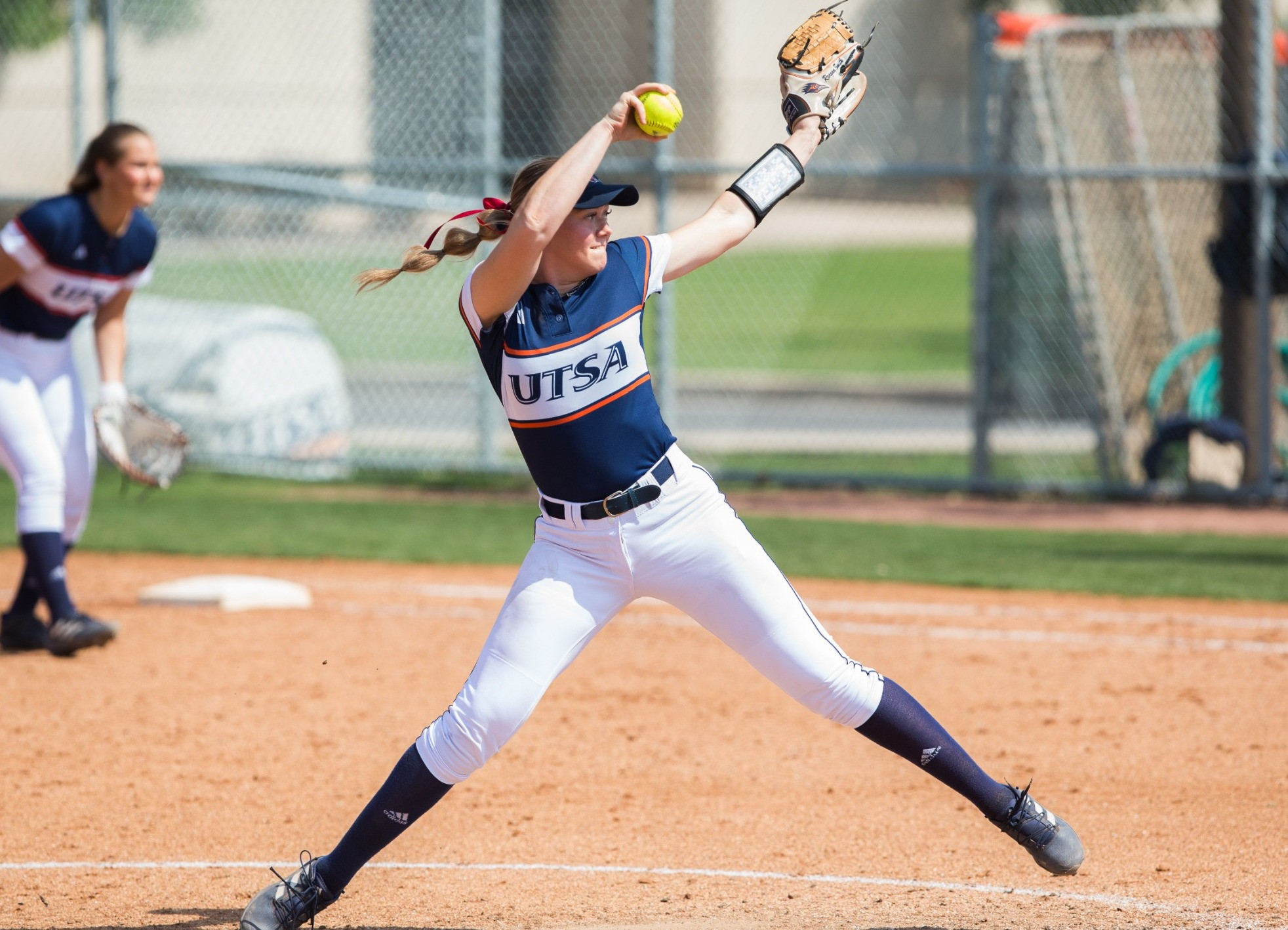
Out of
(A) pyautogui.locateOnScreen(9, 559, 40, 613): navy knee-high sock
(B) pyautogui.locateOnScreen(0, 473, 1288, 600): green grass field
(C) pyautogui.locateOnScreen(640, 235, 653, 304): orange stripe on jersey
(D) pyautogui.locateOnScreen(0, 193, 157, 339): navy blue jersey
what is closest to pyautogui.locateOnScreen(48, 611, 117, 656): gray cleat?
(A) pyautogui.locateOnScreen(9, 559, 40, 613): navy knee-high sock

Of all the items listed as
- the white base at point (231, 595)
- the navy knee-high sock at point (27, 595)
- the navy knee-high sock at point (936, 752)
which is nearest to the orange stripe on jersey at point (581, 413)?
the navy knee-high sock at point (936, 752)

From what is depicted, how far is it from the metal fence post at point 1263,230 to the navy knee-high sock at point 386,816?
26.0 ft

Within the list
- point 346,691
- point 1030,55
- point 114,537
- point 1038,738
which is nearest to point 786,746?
point 1038,738

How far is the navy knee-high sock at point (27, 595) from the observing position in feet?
20.6

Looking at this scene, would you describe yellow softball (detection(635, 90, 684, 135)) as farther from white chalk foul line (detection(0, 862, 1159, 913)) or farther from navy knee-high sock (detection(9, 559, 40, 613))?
navy knee-high sock (detection(9, 559, 40, 613))

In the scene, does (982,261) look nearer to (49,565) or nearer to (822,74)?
(49,565)

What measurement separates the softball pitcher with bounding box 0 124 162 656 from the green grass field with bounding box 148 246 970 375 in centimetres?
578

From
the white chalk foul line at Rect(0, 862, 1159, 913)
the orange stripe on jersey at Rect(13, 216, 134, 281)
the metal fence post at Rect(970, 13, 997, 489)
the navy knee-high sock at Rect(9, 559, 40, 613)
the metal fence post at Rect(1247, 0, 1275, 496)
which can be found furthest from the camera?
the metal fence post at Rect(970, 13, 997, 489)

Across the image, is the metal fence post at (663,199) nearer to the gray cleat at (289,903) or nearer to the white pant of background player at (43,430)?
the white pant of background player at (43,430)

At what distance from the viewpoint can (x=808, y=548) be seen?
8.79m

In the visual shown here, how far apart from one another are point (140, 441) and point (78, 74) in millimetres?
5947

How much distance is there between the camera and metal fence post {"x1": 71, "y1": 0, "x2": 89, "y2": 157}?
36.1 feet

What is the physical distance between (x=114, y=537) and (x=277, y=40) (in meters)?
7.00

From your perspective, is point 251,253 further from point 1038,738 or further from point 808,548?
point 1038,738
